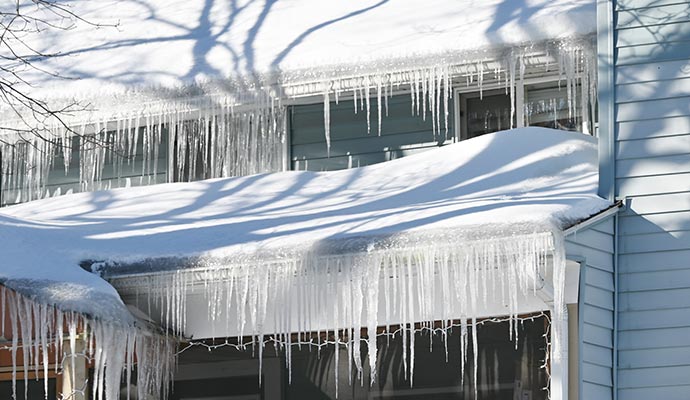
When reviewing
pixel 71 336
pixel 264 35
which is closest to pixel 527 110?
pixel 264 35

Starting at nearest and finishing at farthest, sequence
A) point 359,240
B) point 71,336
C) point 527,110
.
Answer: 1. point 359,240
2. point 71,336
3. point 527,110

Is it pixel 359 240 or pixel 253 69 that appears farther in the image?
pixel 253 69

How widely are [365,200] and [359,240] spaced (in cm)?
116

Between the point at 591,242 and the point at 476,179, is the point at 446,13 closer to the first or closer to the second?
the point at 476,179

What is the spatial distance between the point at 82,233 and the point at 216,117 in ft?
7.94

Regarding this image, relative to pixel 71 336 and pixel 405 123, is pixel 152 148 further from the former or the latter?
pixel 71 336

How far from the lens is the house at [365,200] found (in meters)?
8.95

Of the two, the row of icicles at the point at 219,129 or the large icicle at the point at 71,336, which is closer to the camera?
the large icicle at the point at 71,336

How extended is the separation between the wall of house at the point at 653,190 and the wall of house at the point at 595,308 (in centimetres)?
9

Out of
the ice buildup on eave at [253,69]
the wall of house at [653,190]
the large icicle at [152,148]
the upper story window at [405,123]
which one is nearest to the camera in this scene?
the wall of house at [653,190]

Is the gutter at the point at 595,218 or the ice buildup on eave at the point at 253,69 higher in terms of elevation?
the ice buildup on eave at the point at 253,69

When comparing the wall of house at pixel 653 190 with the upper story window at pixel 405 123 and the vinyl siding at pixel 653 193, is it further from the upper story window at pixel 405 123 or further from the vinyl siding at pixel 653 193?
the upper story window at pixel 405 123

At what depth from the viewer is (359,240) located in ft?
28.9

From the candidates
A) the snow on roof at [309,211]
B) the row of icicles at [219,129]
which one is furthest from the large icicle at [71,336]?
the row of icicles at [219,129]
